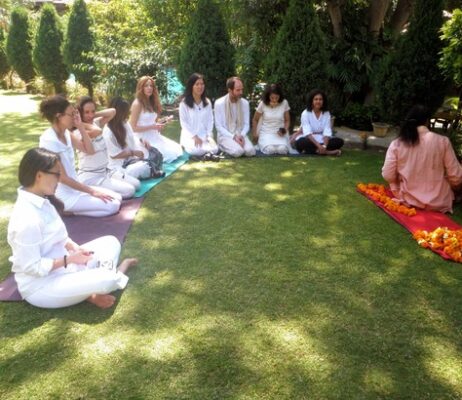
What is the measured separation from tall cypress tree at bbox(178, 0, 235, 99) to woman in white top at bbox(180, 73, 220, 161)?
1674 mm

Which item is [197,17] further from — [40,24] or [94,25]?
[40,24]

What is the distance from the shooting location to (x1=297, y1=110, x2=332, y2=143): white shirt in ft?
22.8

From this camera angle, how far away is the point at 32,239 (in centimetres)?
273

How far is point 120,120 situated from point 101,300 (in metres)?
2.94

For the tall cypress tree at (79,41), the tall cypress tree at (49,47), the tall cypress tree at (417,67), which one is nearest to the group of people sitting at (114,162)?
the tall cypress tree at (417,67)

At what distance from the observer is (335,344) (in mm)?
2771

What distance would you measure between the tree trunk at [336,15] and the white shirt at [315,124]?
8.73 ft

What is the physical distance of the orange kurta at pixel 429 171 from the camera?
186 inches

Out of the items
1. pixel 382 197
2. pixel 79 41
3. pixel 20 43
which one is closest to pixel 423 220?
pixel 382 197

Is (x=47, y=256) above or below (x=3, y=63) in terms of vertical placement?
below

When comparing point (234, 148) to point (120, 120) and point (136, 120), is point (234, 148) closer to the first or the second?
point (136, 120)

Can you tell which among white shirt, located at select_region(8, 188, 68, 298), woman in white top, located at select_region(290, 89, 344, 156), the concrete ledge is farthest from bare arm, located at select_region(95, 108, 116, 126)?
the concrete ledge

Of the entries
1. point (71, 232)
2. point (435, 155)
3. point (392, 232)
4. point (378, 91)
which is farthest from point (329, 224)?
point (378, 91)

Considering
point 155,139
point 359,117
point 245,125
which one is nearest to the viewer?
point 155,139
